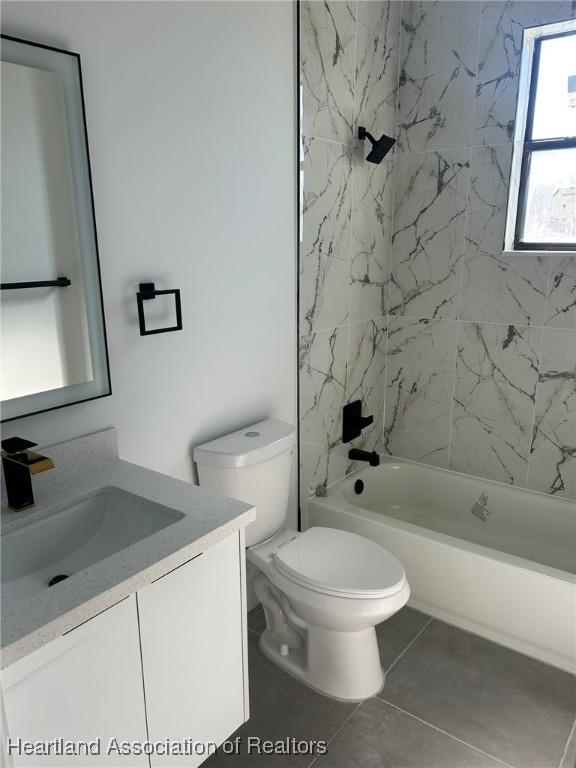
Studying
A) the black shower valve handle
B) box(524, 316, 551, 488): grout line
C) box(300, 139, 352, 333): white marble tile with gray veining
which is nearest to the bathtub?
box(524, 316, 551, 488): grout line

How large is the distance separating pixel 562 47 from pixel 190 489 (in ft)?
7.92

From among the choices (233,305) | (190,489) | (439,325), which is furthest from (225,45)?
(439,325)

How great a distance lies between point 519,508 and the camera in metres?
2.82

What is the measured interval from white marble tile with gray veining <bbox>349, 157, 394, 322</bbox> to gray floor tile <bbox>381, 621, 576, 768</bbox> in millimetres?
1510

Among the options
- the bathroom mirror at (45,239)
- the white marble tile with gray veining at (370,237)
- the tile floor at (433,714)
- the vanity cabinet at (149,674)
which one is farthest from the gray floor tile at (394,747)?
the white marble tile with gray veining at (370,237)

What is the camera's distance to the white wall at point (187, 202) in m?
1.61

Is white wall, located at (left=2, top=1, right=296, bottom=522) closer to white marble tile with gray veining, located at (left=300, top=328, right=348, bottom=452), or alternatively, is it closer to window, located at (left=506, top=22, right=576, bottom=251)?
white marble tile with gray veining, located at (left=300, top=328, right=348, bottom=452)

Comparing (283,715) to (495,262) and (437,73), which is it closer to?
(495,262)

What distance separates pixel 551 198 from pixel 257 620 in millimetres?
2272

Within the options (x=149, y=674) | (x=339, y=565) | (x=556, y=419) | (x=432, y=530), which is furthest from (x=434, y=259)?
(x=149, y=674)

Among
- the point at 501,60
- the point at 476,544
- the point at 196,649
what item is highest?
the point at 501,60

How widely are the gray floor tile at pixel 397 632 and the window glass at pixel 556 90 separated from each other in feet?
7.13

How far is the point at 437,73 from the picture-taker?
2723 millimetres

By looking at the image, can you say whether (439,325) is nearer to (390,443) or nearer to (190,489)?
(390,443)
